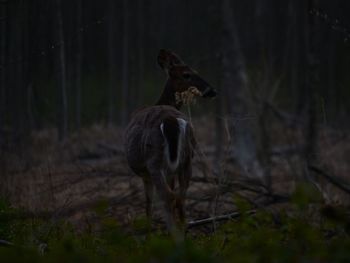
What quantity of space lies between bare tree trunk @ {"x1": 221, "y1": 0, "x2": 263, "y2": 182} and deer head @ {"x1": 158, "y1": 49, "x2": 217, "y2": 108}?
20.9 feet

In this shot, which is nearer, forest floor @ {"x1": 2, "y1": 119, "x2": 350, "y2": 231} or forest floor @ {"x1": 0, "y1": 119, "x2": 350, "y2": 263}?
forest floor @ {"x1": 0, "y1": 119, "x2": 350, "y2": 263}

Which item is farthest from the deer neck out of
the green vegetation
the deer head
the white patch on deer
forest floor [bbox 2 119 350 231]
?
the green vegetation

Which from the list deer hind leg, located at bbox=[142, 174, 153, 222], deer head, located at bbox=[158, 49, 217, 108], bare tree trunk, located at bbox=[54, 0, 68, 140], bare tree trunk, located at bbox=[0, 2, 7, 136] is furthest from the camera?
bare tree trunk, located at bbox=[54, 0, 68, 140]

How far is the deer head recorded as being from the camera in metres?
9.05

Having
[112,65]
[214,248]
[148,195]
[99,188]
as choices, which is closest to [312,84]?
[99,188]

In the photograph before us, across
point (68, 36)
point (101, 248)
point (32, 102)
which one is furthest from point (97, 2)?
point (101, 248)

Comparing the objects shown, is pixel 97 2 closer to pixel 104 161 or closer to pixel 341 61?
pixel 104 161

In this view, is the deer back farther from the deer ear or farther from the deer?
the deer ear

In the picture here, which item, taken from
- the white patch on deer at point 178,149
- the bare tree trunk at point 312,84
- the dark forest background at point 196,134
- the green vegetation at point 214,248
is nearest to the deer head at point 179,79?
the dark forest background at point 196,134

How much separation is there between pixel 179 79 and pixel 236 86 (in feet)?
22.7

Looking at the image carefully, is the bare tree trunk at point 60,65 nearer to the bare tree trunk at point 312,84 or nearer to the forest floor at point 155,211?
the forest floor at point 155,211

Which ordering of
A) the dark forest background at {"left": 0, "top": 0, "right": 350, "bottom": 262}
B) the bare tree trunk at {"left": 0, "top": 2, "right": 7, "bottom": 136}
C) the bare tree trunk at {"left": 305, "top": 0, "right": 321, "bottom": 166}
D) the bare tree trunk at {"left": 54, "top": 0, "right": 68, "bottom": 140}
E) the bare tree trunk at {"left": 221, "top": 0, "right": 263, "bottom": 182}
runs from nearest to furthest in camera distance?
the dark forest background at {"left": 0, "top": 0, "right": 350, "bottom": 262} → the bare tree trunk at {"left": 0, "top": 2, "right": 7, "bottom": 136} → the bare tree trunk at {"left": 54, "top": 0, "right": 68, "bottom": 140} → the bare tree trunk at {"left": 305, "top": 0, "right": 321, "bottom": 166} → the bare tree trunk at {"left": 221, "top": 0, "right": 263, "bottom": 182}

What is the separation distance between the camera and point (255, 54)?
2550 centimetres

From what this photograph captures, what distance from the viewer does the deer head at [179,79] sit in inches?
356
